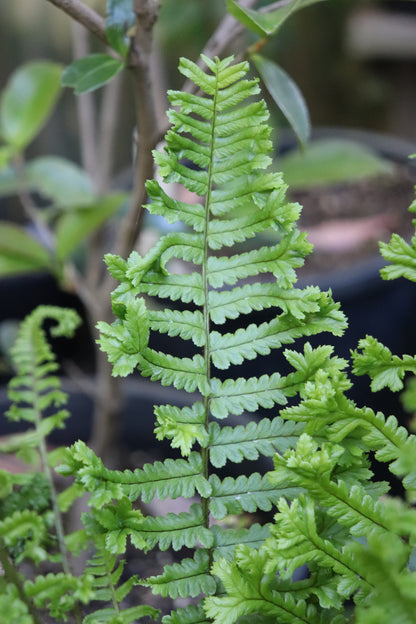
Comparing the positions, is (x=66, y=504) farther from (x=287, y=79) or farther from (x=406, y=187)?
(x=406, y=187)

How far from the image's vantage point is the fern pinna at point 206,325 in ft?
1.19

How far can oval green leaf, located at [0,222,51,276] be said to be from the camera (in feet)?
2.60

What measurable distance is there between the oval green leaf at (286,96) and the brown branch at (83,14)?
13cm

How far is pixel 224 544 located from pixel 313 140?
115 centimetres

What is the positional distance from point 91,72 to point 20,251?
0.34 metres

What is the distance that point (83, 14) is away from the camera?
0.46 metres

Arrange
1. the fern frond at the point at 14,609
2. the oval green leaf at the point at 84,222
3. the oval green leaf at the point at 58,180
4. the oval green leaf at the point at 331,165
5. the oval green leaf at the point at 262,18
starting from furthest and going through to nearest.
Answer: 1. the oval green leaf at the point at 331,165
2. the oval green leaf at the point at 58,180
3. the oval green leaf at the point at 84,222
4. the oval green leaf at the point at 262,18
5. the fern frond at the point at 14,609

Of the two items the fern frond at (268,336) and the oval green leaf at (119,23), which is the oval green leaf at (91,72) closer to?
the oval green leaf at (119,23)

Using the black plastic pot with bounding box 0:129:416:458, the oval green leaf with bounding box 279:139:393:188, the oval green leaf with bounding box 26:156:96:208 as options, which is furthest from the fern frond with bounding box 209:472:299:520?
the oval green leaf with bounding box 279:139:393:188

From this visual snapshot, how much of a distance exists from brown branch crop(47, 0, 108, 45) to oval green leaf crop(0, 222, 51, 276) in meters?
0.36

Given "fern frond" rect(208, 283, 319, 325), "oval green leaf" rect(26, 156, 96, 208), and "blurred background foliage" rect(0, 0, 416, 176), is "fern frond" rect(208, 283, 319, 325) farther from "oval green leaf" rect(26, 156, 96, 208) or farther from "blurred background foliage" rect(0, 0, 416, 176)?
"blurred background foliage" rect(0, 0, 416, 176)

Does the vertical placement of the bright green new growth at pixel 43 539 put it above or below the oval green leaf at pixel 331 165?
below

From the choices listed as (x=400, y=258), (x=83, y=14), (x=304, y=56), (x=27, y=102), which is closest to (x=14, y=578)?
(x=400, y=258)

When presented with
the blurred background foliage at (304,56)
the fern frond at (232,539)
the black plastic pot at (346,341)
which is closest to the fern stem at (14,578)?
the fern frond at (232,539)
